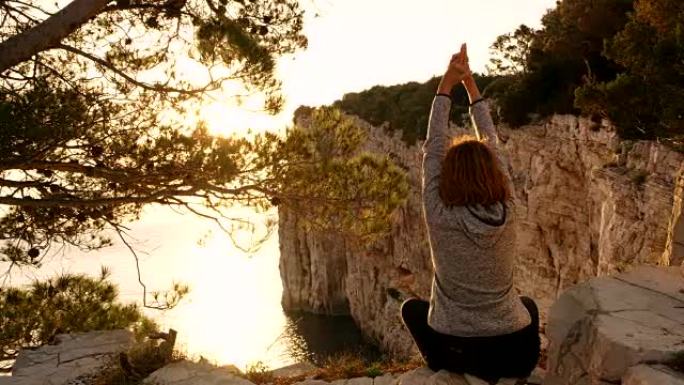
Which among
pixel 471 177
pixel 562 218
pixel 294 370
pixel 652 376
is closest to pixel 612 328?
pixel 652 376

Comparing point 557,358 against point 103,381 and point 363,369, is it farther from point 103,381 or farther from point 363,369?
point 103,381

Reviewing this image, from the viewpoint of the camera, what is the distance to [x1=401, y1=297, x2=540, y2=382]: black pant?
339 centimetres

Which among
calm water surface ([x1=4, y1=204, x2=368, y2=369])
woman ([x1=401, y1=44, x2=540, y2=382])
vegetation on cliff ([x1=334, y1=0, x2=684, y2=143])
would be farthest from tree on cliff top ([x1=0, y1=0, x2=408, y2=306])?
vegetation on cliff ([x1=334, y1=0, x2=684, y2=143])

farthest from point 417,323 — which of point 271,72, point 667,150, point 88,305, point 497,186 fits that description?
point 667,150

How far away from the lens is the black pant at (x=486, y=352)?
3394 mm

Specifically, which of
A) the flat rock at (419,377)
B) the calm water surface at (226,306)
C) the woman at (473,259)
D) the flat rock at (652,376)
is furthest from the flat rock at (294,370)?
the flat rock at (652,376)

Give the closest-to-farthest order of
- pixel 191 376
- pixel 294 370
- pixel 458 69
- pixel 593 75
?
pixel 458 69, pixel 191 376, pixel 294 370, pixel 593 75

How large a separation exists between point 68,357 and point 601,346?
599 centimetres

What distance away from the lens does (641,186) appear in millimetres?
15086

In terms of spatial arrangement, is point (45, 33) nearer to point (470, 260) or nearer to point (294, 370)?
point (470, 260)

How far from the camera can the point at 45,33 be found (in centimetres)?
461

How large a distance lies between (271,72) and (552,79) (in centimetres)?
2097

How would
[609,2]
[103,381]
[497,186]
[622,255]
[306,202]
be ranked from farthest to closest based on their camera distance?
[609,2] < [622,255] < [306,202] < [103,381] < [497,186]

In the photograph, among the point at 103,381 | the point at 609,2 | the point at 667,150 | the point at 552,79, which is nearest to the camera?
the point at 103,381
